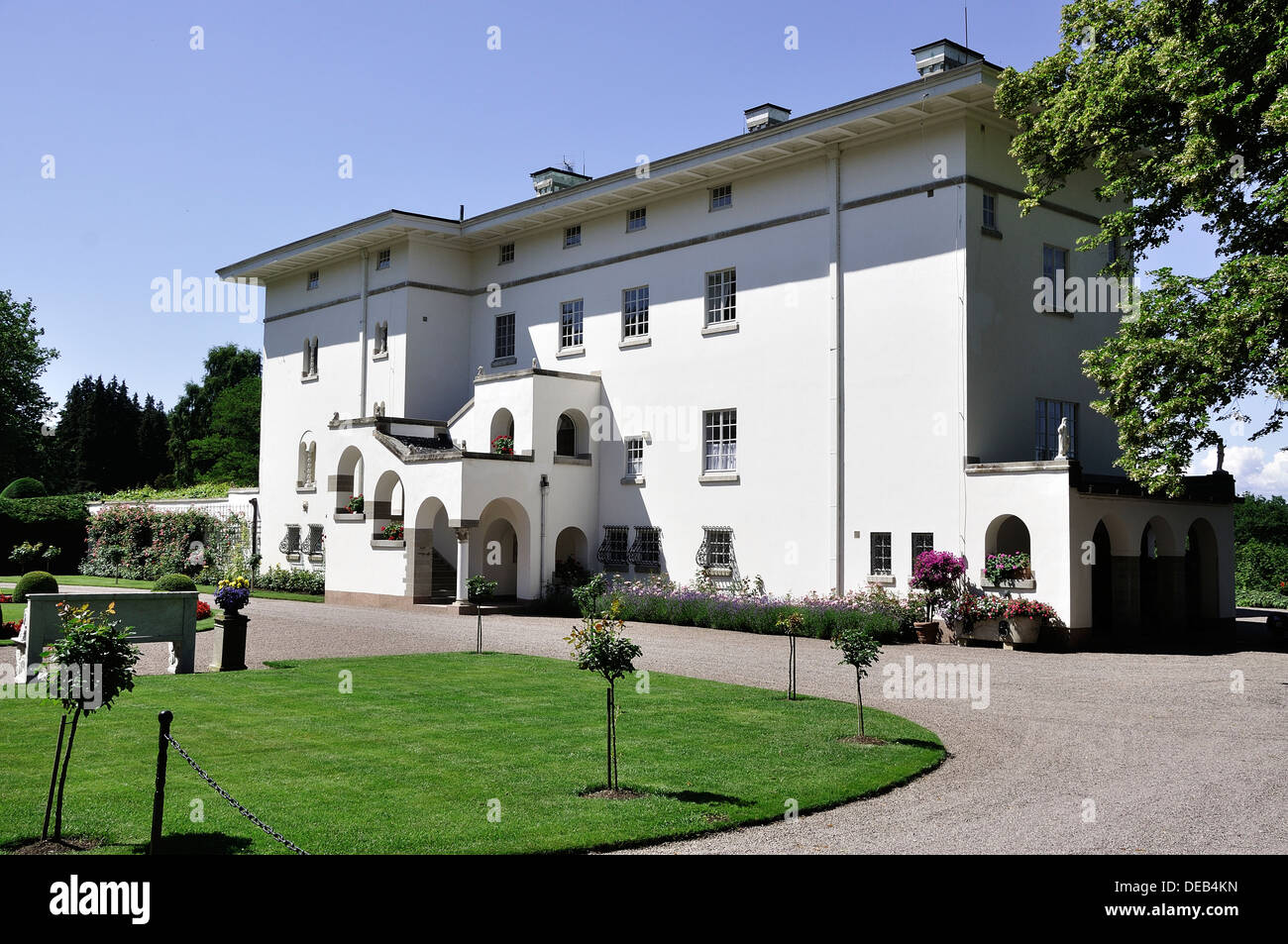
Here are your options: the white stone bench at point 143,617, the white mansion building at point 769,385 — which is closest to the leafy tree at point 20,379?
the white mansion building at point 769,385

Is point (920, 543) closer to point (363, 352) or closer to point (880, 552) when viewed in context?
point (880, 552)

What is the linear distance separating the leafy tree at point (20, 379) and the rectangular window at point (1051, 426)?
48990 mm

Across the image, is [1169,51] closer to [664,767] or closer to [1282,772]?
[1282,772]

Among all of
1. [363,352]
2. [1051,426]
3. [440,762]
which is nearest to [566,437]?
[363,352]

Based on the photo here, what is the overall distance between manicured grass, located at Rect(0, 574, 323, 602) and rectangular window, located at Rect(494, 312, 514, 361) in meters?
9.64

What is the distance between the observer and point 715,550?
27.7m

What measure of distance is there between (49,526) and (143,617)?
114ft

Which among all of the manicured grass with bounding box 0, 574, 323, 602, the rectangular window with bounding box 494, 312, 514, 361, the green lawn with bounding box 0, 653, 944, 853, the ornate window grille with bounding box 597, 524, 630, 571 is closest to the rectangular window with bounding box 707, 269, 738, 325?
the ornate window grille with bounding box 597, 524, 630, 571

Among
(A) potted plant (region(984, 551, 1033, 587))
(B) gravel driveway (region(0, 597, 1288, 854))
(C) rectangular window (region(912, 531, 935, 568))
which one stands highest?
(C) rectangular window (region(912, 531, 935, 568))

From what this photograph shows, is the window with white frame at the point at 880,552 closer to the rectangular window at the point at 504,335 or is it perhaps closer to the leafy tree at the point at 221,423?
the rectangular window at the point at 504,335

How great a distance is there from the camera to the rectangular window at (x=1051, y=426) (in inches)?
976

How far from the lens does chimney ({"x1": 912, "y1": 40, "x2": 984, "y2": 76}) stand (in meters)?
24.4

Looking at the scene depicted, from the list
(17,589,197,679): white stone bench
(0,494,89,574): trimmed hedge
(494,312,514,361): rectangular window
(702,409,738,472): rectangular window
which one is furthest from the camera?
(0,494,89,574): trimmed hedge

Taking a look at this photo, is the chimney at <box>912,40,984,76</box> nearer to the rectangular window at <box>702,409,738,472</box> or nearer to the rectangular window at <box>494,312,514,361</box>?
the rectangular window at <box>702,409,738,472</box>
